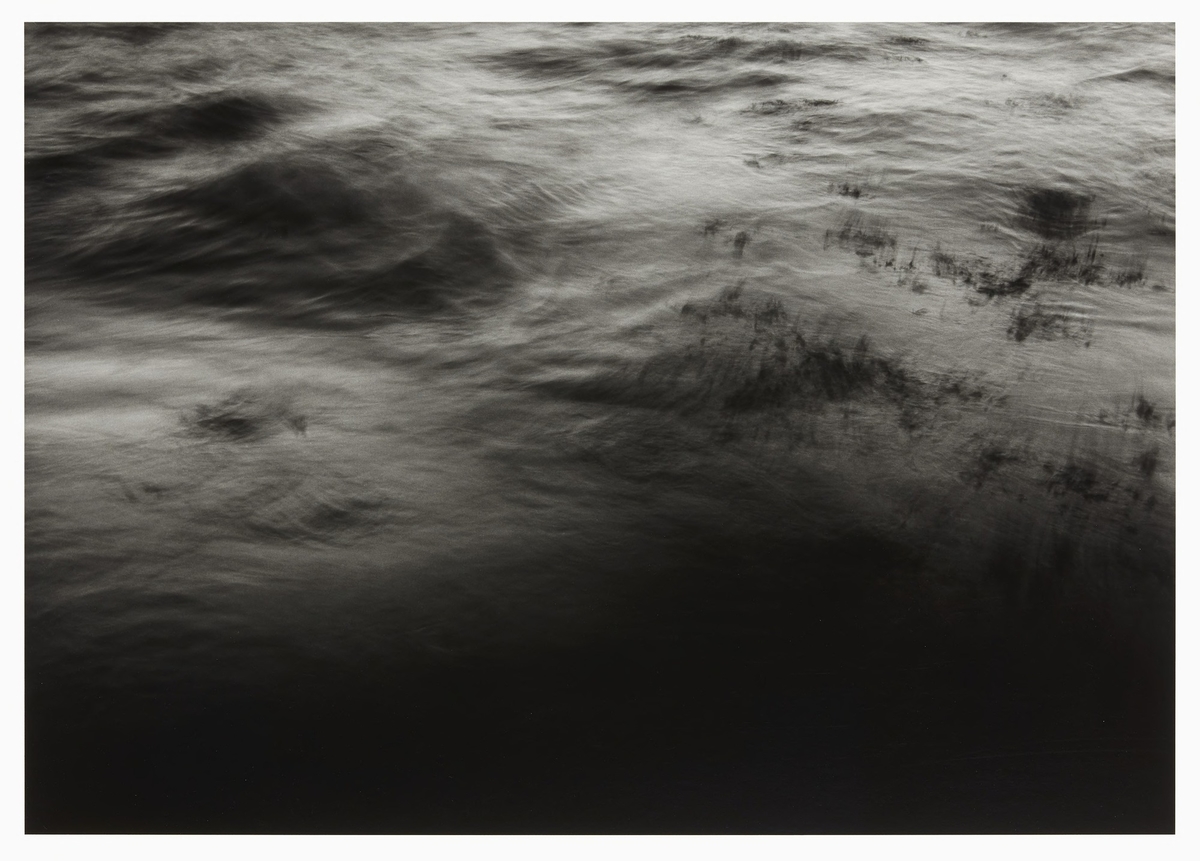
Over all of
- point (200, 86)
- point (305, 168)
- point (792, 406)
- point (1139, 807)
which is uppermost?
point (200, 86)

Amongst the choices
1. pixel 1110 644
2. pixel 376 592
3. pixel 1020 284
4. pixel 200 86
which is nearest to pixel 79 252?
pixel 200 86

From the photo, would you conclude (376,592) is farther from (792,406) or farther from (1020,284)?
(1020,284)

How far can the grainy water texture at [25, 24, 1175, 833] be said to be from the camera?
249 centimetres

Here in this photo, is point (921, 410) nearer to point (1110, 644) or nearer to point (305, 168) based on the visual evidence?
point (1110, 644)

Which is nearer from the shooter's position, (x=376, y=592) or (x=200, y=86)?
(x=376, y=592)

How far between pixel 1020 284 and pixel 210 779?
8.20ft

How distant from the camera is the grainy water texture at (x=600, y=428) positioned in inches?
98.2

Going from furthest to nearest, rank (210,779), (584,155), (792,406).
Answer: (584,155) < (792,406) < (210,779)

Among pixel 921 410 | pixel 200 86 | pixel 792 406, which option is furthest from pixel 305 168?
pixel 921 410

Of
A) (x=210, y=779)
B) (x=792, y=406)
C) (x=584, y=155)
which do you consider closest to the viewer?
(x=210, y=779)

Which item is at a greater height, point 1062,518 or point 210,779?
point 1062,518

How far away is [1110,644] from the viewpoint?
258cm

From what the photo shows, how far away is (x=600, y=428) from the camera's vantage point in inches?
104

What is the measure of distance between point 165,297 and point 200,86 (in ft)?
2.03
